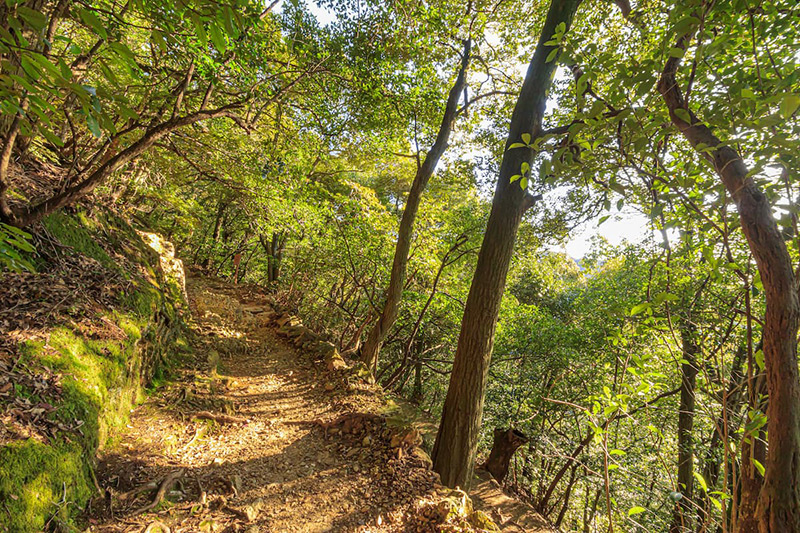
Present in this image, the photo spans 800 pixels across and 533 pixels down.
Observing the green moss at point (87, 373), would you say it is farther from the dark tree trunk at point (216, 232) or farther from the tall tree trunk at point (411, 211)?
the dark tree trunk at point (216, 232)

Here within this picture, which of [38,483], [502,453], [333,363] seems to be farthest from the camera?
[333,363]

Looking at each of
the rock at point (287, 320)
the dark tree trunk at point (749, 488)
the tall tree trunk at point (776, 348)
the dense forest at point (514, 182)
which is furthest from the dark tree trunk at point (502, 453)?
the rock at point (287, 320)

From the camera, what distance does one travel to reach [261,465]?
378 centimetres

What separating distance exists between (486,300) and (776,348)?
234 cm

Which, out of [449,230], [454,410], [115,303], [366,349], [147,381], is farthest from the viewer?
[449,230]

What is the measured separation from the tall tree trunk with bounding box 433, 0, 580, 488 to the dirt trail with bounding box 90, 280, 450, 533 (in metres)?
0.45

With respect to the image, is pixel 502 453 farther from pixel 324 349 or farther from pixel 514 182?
pixel 514 182

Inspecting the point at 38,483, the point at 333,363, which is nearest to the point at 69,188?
the point at 38,483

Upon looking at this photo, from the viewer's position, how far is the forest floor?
114 inches

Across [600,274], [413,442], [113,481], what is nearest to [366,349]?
[413,442]

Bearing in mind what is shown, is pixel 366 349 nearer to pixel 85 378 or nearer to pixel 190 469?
pixel 190 469

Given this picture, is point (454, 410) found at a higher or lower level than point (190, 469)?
higher

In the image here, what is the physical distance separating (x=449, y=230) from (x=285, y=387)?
538cm

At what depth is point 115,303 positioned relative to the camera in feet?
13.0
